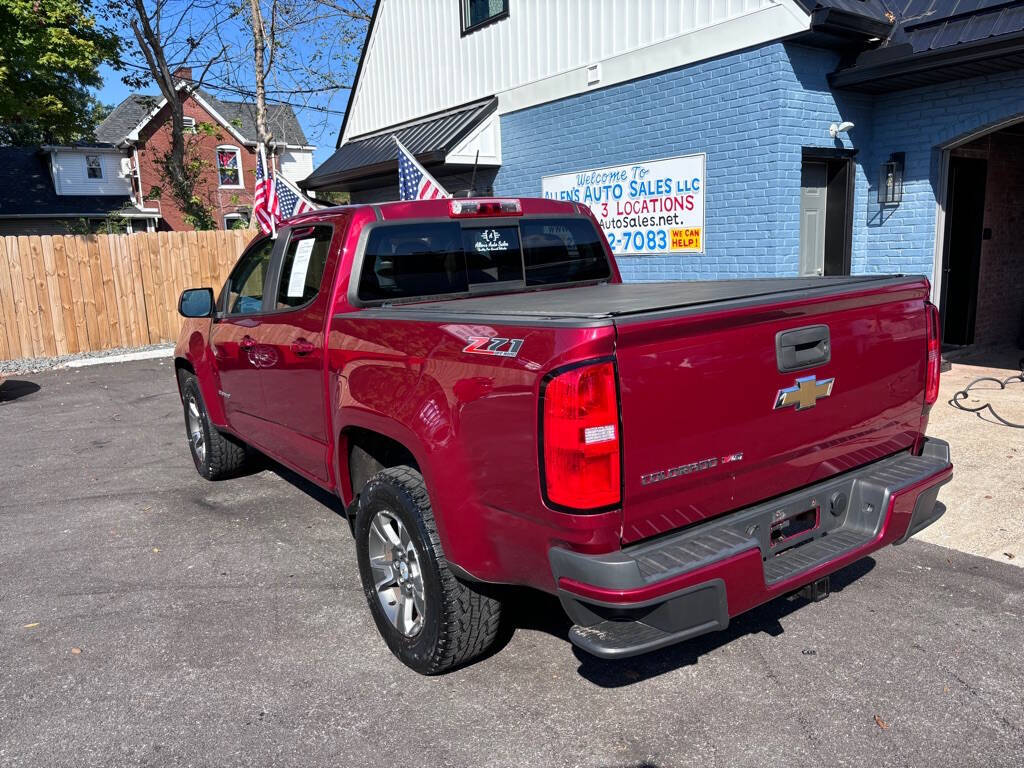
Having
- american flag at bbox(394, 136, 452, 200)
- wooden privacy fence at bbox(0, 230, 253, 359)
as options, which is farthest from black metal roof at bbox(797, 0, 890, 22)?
wooden privacy fence at bbox(0, 230, 253, 359)

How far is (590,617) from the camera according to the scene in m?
2.62

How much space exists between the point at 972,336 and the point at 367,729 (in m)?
10.1

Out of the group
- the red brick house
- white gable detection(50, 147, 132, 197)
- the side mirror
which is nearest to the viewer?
the side mirror

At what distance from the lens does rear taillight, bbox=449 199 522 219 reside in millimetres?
4305

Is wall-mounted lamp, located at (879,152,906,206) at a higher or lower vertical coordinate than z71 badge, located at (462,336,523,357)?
higher

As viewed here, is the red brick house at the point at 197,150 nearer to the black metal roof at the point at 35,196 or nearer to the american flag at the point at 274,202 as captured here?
the black metal roof at the point at 35,196

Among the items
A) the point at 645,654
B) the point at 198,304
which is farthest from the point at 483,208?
the point at 645,654

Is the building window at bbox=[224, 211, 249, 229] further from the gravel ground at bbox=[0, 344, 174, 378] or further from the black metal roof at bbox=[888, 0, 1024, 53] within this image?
the black metal roof at bbox=[888, 0, 1024, 53]

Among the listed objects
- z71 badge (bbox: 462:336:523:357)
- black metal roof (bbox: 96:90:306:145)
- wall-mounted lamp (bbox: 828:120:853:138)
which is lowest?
z71 badge (bbox: 462:336:523:357)

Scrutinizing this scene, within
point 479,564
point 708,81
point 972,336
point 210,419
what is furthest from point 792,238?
point 479,564

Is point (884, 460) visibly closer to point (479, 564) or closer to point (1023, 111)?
point (479, 564)

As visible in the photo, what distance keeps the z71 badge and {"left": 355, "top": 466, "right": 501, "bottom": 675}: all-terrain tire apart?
739 millimetres

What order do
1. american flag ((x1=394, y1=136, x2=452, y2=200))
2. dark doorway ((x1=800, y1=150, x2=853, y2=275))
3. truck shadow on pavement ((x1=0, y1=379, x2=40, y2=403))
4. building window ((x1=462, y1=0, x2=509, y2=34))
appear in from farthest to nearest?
building window ((x1=462, y1=0, x2=509, y2=34))
truck shadow on pavement ((x1=0, y1=379, x2=40, y2=403))
american flag ((x1=394, y1=136, x2=452, y2=200))
dark doorway ((x1=800, y1=150, x2=853, y2=275))

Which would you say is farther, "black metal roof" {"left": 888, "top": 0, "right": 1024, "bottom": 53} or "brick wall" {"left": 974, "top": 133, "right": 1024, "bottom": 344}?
"brick wall" {"left": 974, "top": 133, "right": 1024, "bottom": 344}
